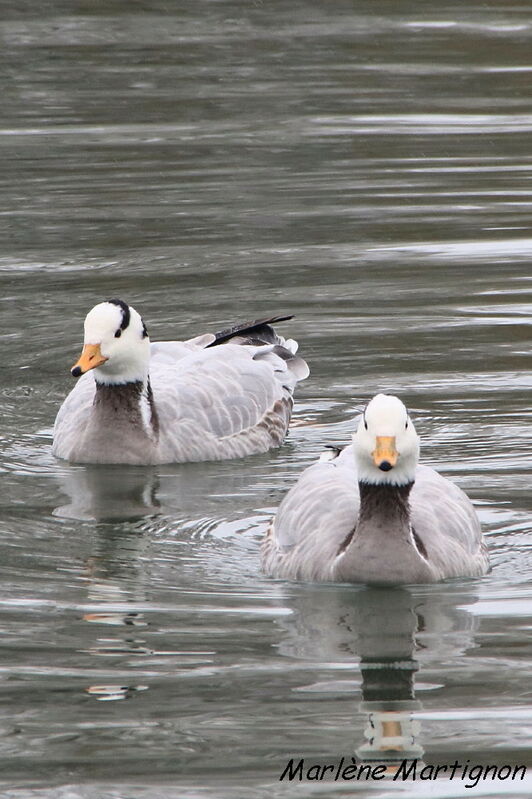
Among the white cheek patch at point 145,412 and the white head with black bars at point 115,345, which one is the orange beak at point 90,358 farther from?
the white cheek patch at point 145,412

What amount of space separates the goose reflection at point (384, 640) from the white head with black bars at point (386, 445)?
60 cm

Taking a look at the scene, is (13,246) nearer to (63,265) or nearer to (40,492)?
(63,265)

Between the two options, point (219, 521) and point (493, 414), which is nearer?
point (219, 521)

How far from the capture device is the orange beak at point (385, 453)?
8227 millimetres

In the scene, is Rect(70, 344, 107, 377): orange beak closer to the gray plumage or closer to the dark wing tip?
the dark wing tip

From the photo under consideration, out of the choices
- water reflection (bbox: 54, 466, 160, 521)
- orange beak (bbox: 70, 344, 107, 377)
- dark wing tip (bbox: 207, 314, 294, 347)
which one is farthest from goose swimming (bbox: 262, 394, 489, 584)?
dark wing tip (bbox: 207, 314, 294, 347)

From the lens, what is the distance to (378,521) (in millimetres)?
8680

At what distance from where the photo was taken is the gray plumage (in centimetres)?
872

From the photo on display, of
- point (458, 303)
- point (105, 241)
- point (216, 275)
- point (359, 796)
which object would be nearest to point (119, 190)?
point (105, 241)

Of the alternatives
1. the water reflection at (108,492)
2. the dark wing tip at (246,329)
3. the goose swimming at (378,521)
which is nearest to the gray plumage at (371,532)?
the goose swimming at (378,521)

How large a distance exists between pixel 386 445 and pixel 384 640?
0.92m

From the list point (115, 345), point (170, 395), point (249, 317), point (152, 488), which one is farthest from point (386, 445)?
point (249, 317)

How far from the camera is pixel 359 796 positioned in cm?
664

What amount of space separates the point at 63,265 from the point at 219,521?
667cm
